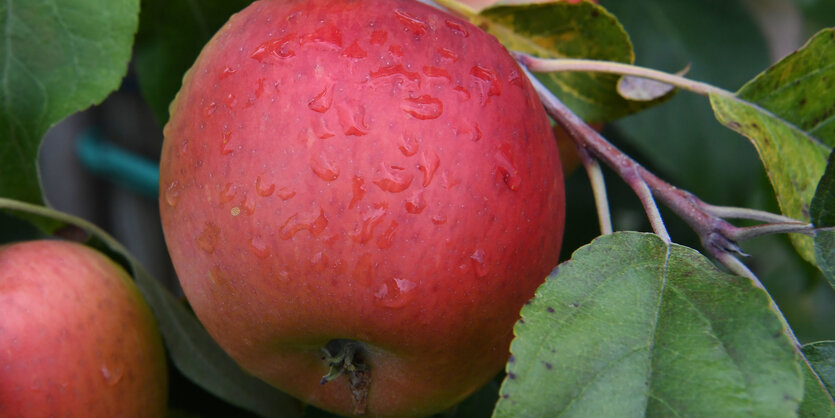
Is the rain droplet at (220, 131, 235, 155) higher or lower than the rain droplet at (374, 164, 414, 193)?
lower

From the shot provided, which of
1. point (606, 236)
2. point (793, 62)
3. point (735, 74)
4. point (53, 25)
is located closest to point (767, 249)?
point (735, 74)

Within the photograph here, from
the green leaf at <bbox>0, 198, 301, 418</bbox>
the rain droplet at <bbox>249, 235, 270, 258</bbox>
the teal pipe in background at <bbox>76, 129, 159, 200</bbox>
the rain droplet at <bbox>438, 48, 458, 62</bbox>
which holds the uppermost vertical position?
the rain droplet at <bbox>438, 48, 458, 62</bbox>

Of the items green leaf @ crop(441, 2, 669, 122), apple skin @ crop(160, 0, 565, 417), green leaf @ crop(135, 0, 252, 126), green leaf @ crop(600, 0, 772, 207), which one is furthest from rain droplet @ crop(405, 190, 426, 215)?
green leaf @ crop(600, 0, 772, 207)

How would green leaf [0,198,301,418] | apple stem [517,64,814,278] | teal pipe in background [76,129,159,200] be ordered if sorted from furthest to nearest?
teal pipe in background [76,129,159,200] → green leaf [0,198,301,418] → apple stem [517,64,814,278]

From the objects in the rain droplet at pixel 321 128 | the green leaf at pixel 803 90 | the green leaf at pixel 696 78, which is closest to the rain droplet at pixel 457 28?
the rain droplet at pixel 321 128

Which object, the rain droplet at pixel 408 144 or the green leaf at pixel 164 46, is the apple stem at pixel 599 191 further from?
the green leaf at pixel 164 46

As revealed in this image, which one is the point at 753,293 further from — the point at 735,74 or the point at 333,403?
the point at 735,74

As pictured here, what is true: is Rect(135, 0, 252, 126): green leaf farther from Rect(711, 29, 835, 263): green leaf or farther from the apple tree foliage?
Rect(711, 29, 835, 263): green leaf

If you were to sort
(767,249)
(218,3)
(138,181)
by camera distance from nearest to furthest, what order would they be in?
(218,3)
(138,181)
(767,249)
